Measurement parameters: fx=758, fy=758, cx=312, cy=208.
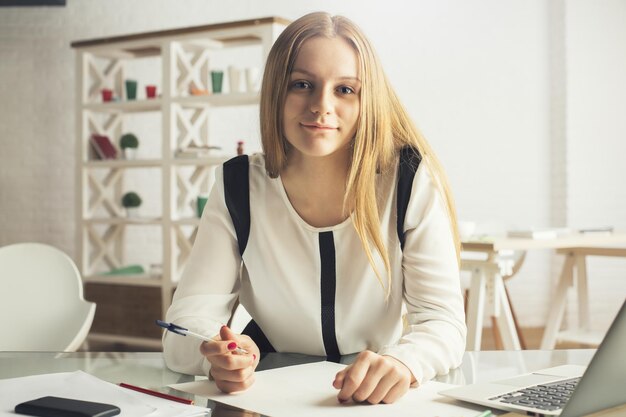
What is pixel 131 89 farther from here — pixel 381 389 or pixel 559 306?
pixel 381 389

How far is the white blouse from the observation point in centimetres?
137

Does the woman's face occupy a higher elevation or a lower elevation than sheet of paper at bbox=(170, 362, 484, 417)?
higher

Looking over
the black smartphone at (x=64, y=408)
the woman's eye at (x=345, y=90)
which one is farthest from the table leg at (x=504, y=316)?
the black smartphone at (x=64, y=408)

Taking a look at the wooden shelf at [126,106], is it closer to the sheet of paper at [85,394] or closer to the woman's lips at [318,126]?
the woman's lips at [318,126]

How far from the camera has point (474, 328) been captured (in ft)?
11.8

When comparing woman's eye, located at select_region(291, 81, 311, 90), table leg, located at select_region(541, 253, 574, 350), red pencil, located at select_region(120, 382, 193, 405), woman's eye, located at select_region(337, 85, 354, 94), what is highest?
woman's eye, located at select_region(291, 81, 311, 90)

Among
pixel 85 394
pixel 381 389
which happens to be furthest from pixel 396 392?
pixel 85 394

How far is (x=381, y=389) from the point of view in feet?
3.25

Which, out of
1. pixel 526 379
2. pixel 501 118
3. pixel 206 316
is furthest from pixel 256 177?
pixel 501 118

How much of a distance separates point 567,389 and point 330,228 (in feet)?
1.85

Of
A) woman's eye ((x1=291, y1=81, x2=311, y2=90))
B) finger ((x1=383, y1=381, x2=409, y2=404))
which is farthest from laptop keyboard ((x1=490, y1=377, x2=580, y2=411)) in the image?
woman's eye ((x1=291, y1=81, x2=311, y2=90))

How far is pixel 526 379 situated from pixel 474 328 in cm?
259

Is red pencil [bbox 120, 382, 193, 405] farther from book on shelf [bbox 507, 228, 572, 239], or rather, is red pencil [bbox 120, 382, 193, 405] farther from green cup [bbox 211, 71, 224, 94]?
green cup [bbox 211, 71, 224, 94]

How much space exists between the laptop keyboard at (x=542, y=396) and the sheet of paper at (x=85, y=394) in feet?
1.26
